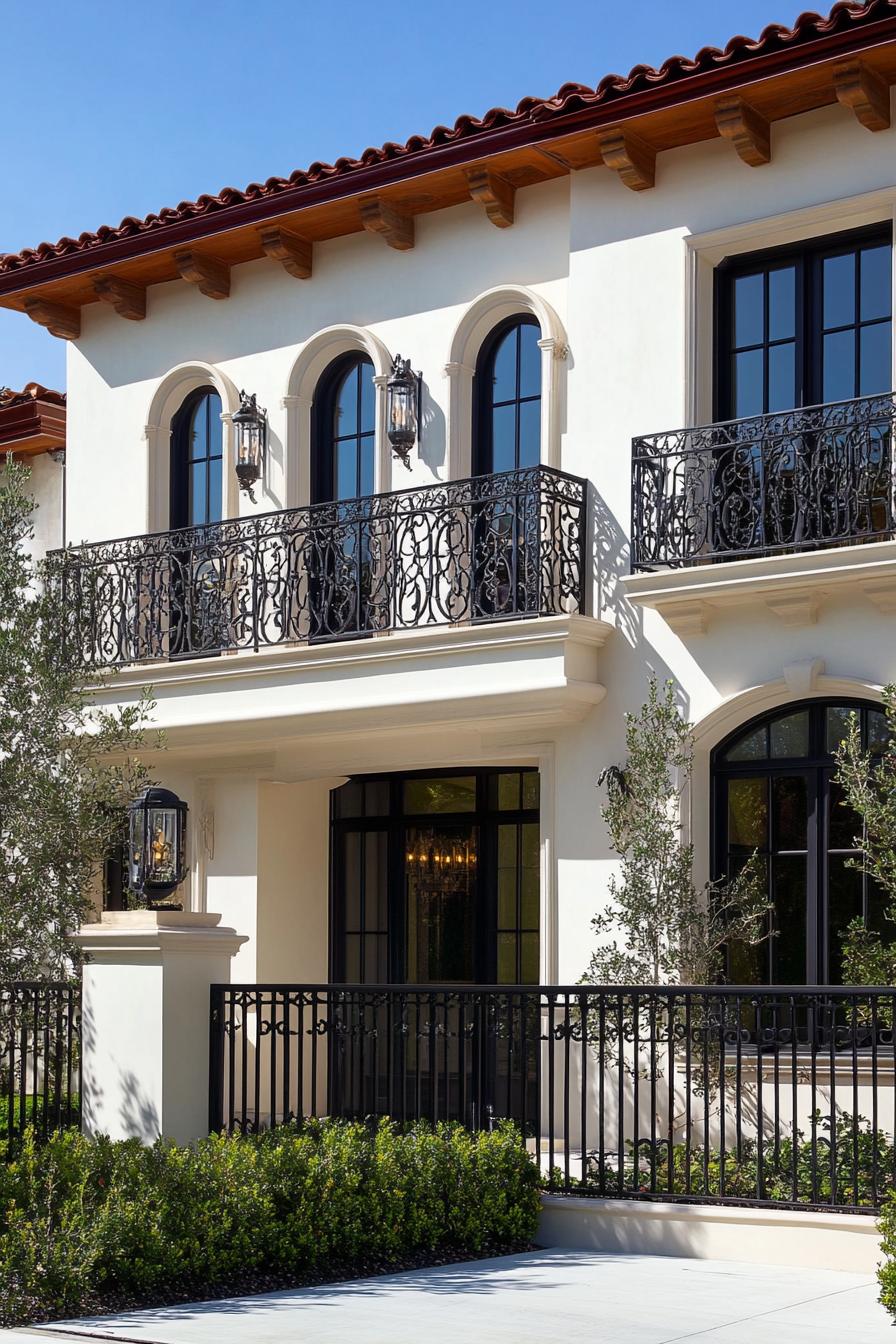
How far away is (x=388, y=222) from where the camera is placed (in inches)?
589

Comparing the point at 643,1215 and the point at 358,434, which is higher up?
the point at 358,434

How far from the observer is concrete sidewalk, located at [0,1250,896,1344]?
7734 mm

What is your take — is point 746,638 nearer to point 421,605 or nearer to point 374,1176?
point 421,605

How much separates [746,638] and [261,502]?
508 cm

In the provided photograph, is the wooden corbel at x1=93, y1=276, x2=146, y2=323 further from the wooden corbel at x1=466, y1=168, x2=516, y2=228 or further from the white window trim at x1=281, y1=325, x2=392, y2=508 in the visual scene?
the wooden corbel at x1=466, y1=168, x2=516, y2=228

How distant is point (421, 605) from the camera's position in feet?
47.7

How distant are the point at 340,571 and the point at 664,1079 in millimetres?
5062

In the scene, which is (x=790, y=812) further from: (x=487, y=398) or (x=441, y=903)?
(x=487, y=398)

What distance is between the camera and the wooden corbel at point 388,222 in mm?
14883

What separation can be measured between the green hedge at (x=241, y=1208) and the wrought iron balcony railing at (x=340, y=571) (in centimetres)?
427

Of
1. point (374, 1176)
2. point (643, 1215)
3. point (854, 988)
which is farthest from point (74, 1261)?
A: point (854, 988)

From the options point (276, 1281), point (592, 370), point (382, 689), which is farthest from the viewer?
point (382, 689)

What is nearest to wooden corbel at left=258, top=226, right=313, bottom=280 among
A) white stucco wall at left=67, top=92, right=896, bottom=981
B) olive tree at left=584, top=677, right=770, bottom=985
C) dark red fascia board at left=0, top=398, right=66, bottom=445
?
white stucco wall at left=67, top=92, right=896, bottom=981

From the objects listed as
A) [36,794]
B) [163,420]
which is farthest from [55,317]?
[36,794]
